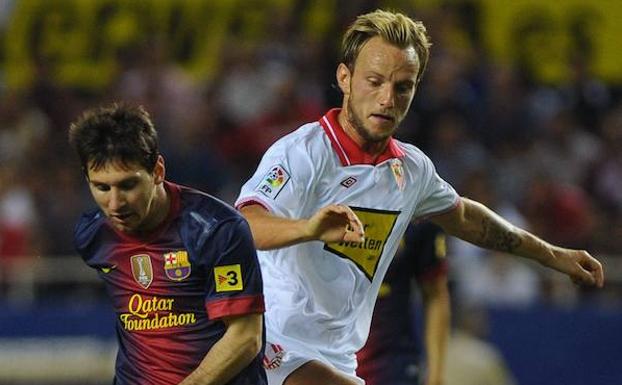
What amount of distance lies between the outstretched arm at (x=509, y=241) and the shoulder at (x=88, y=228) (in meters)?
1.45

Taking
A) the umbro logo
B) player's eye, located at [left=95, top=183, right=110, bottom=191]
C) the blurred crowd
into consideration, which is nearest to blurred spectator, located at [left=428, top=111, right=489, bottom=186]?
the blurred crowd

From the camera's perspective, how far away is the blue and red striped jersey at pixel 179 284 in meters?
5.14

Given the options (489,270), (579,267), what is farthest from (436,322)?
(489,270)

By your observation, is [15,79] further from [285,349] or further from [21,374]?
[285,349]

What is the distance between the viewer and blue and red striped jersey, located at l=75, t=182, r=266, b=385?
5.14 m

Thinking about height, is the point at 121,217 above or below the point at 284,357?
above

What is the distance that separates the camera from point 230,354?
16.7 ft

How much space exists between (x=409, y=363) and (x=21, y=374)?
3.60 meters

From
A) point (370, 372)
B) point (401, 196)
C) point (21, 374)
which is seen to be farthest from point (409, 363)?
point (21, 374)

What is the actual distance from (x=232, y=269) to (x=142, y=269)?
0.37m

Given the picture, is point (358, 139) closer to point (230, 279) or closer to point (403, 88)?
point (403, 88)

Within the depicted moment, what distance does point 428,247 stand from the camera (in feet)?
25.5

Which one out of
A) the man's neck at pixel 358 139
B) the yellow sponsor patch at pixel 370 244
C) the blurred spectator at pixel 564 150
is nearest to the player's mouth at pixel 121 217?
the yellow sponsor patch at pixel 370 244

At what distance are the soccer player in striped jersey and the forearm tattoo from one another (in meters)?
1.34
